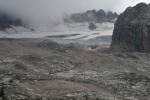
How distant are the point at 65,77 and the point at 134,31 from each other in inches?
1923

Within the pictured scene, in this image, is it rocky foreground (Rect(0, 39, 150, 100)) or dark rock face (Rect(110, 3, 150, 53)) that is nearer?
rocky foreground (Rect(0, 39, 150, 100))

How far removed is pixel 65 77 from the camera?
23.8 meters

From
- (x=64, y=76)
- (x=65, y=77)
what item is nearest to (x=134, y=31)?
(x=64, y=76)

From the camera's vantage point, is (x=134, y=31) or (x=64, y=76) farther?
(x=134, y=31)

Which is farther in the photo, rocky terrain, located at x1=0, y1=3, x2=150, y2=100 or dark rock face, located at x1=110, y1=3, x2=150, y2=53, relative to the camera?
dark rock face, located at x1=110, y1=3, x2=150, y2=53

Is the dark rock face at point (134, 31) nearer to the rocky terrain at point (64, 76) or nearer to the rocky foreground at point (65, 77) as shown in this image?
the rocky terrain at point (64, 76)

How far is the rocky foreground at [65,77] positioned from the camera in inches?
783

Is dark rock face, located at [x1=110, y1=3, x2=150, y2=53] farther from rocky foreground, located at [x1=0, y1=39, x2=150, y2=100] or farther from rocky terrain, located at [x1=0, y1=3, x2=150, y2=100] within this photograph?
rocky foreground, located at [x1=0, y1=39, x2=150, y2=100]

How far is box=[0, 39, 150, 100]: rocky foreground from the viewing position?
1988cm

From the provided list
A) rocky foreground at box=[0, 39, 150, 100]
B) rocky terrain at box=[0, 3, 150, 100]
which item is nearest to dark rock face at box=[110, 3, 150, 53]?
rocky terrain at box=[0, 3, 150, 100]

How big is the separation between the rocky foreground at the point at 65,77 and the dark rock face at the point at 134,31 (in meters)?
37.1

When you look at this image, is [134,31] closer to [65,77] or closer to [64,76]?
[64,76]

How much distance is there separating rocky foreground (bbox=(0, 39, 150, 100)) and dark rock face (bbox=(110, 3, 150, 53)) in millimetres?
37149

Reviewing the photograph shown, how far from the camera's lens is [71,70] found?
26484mm
